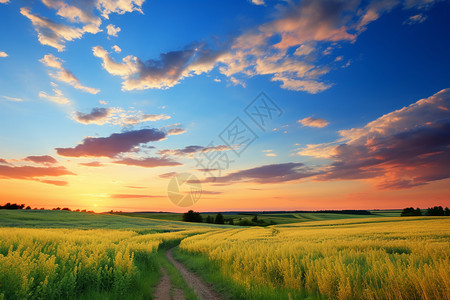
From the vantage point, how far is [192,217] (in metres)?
112

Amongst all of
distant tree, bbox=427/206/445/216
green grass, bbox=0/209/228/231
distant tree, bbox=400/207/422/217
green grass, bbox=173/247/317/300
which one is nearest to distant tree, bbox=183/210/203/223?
green grass, bbox=0/209/228/231

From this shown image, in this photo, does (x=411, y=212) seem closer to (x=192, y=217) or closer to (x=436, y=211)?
(x=436, y=211)

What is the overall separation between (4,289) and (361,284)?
357 inches

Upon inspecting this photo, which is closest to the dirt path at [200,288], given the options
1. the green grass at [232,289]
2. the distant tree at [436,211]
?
the green grass at [232,289]

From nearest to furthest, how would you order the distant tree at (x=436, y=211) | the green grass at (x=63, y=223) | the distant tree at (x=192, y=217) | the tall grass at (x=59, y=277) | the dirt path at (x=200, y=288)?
the tall grass at (x=59, y=277), the dirt path at (x=200, y=288), the green grass at (x=63, y=223), the distant tree at (x=436, y=211), the distant tree at (x=192, y=217)

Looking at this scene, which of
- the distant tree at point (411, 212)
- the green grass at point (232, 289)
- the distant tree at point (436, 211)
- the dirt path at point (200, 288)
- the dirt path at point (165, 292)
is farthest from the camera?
the distant tree at point (436, 211)

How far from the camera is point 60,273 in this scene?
25.4ft

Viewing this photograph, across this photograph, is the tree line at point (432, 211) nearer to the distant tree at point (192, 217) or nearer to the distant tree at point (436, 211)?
the distant tree at point (436, 211)

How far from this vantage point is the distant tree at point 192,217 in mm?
111562

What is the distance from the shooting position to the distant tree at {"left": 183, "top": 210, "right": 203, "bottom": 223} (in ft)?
366

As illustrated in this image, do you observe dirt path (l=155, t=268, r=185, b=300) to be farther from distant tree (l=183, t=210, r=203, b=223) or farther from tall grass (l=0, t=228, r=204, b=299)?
distant tree (l=183, t=210, r=203, b=223)

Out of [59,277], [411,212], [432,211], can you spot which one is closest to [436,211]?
[432,211]

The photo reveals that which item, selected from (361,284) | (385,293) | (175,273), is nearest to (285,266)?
(361,284)

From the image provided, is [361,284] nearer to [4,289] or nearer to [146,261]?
[4,289]
